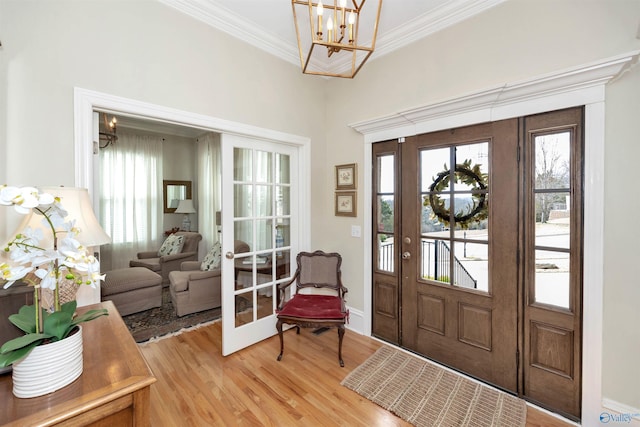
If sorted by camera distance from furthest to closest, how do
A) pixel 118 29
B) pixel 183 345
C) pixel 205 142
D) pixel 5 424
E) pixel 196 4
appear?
pixel 205 142, pixel 183 345, pixel 196 4, pixel 118 29, pixel 5 424

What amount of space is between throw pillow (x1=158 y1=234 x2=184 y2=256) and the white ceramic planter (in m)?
3.99

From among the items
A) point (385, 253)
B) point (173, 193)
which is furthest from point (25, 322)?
point (173, 193)

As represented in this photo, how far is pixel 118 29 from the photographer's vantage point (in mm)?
1839

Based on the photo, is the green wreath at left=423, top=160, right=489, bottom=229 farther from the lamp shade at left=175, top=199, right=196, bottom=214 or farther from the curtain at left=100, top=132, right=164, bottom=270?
the curtain at left=100, top=132, right=164, bottom=270

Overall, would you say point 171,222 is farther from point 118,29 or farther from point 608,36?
point 608,36

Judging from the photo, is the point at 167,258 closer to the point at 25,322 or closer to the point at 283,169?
the point at 283,169

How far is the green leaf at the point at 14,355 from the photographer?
77cm

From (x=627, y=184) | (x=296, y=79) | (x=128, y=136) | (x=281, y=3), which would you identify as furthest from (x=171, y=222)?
(x=627, y=184)

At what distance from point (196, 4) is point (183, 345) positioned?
3.05m

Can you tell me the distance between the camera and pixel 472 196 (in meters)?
2.21

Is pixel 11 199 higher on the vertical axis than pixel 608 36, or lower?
lower

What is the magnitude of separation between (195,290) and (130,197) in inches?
105

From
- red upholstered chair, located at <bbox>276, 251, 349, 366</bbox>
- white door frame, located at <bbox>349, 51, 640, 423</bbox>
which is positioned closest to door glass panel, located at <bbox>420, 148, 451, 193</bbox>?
white door frame, located at <bbox>349, 51, 640, 423</bbox>

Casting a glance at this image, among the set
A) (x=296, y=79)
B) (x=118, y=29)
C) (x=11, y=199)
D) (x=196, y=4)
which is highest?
(x=196, y=4)
